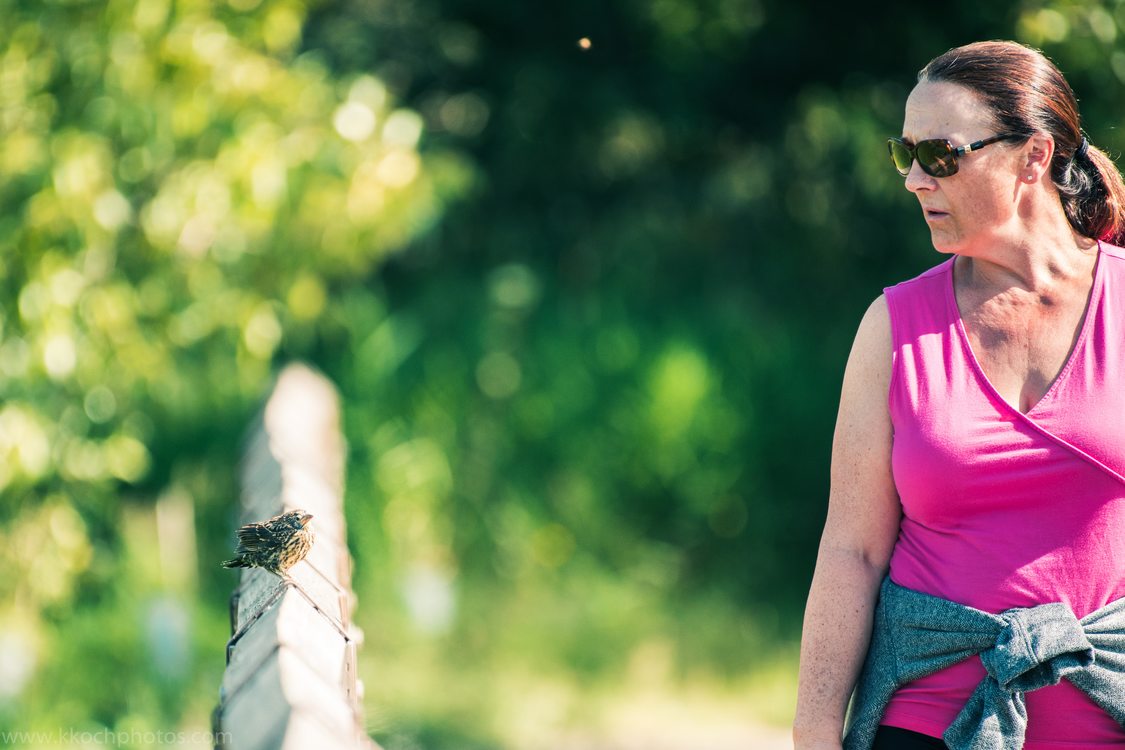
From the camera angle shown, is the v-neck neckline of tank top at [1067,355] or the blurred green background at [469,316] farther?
the blurred green background at [469,316]

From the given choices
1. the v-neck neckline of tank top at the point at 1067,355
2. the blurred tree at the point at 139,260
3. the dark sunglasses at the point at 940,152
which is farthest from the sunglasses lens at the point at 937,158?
the blurred tree at the point at 139,260

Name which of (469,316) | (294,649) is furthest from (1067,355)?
(469,316)

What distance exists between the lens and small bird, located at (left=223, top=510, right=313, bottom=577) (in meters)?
2.15

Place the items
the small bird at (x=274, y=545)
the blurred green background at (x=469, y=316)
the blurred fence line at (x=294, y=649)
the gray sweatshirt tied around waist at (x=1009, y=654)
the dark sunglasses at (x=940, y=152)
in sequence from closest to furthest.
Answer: the blurred fence line at (x=294, y=649) → the gray sweatshirt tied around waist at (x=1009, y=654) → the dark sunglasses at (x=940, y=152) → the small bird at (x=274, y=545) → the blurred green background at (x=469, y=316)

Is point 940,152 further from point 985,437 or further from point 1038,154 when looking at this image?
point 985,437

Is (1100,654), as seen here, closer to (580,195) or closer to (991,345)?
(991,345)

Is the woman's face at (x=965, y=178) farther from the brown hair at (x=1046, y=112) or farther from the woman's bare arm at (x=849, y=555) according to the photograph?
the woman's bare arm at (x=849, y=555)

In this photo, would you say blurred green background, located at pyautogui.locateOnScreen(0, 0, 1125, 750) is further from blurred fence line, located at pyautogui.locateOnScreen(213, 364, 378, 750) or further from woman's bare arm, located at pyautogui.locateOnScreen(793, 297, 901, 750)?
woman's bare arm, located at pyautogui.locateOnScreen(793, 297, 901, 750)

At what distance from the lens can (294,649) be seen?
1813mm

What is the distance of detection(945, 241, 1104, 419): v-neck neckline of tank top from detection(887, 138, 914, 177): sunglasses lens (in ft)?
0.74

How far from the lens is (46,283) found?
4766 millimetres

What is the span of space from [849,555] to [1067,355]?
51 cm

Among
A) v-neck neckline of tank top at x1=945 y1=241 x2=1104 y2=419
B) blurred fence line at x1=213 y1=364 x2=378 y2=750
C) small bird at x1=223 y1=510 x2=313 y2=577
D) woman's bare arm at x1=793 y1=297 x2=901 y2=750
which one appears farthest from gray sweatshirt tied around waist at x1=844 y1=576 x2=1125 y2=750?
small bird at x1=223 y1=510 x2=313 y2=577

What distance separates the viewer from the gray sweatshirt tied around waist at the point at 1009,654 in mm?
1892
